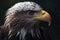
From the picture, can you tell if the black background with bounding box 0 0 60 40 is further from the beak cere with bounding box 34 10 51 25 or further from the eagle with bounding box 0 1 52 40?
the beak cere with bounding box 34 10 51 25

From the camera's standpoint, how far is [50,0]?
237 inches

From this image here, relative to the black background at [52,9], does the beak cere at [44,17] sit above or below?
above

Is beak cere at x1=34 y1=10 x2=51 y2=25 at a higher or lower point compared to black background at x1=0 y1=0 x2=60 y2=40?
higher

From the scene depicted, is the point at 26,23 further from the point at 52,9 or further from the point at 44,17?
the point at 52,9

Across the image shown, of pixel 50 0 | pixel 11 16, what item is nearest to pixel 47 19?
pixel 11 16

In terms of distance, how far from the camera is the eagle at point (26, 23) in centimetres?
482

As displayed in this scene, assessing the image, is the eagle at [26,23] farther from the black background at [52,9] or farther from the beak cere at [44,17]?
the black background at [52,9]

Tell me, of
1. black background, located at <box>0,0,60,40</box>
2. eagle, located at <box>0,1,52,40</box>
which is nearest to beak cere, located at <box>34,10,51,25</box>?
eagle, located at <box>0,1,52,40</box>

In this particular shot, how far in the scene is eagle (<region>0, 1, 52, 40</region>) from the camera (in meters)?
4.82

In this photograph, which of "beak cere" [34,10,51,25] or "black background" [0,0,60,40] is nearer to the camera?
"beak cere" [34,10,51,25]

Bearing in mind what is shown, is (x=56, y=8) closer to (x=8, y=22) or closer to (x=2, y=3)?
(x=2, y=3)

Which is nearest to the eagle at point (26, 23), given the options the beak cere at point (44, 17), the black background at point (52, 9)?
the beak cere at point (44, 17)

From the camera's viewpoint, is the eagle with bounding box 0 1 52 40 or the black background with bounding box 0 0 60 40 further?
the black background with bounding box 0 0 60 40

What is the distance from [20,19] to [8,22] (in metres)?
0.16
